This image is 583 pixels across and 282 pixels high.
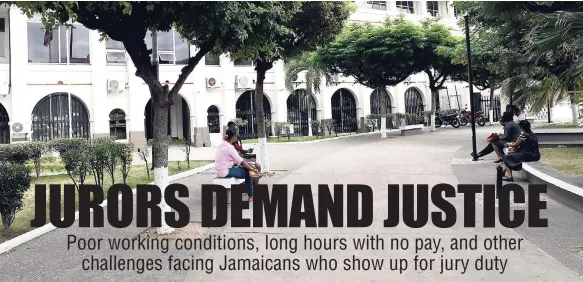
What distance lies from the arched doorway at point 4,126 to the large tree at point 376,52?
13941 mm

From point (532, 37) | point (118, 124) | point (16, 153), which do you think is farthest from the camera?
point (118, 124)

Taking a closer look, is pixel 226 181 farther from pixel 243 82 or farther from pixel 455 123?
pixel 455 123

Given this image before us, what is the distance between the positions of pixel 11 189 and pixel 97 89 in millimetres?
15582

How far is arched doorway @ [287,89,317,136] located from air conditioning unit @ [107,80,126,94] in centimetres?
955

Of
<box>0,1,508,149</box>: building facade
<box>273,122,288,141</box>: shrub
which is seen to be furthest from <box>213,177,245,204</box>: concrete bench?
<box>273,122,288,141</box>: shrub

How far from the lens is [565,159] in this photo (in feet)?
34.6

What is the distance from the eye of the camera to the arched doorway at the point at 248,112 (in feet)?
80.6

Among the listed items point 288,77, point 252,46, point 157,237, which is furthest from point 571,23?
point 288,77

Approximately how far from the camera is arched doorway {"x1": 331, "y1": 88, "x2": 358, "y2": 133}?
2867 centimetres

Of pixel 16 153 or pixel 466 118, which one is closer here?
pixel 16 153

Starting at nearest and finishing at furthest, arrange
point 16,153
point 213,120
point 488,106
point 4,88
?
point 16,153 < point 4,88 < point 213,120 < point 488,106

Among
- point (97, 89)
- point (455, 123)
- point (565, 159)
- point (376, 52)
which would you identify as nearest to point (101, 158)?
point (565, 159)

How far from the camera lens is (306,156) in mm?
14094

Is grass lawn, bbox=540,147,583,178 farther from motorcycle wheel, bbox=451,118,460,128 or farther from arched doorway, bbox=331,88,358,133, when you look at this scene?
arched doorway, bbox=331,88,358,133
